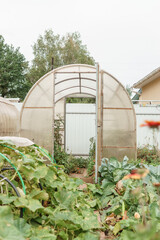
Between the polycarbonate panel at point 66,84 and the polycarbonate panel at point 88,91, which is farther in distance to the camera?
the polycarbonate panel at point 88,91

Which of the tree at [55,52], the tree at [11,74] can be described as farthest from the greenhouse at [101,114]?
the tree at [11,74]

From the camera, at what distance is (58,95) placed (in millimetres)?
8156

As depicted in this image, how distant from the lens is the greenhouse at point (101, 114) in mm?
5828

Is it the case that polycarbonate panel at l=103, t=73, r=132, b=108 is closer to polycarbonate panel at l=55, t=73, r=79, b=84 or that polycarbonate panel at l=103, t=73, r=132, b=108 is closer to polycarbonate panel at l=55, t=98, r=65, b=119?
polycarbonate panel at l=55, t=73, r=79, b=84

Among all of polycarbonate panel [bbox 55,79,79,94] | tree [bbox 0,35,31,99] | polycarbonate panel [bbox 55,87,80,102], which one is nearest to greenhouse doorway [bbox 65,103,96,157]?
polycarbonate panel [bbox 55,87,80,102]

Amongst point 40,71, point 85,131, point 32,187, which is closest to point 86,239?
point 32,187

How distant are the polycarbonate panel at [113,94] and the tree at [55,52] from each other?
15.9m

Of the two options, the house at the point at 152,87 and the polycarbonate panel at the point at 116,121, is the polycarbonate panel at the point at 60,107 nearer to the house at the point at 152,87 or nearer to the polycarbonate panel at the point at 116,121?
the polycarbonate panel at the point at 116,121

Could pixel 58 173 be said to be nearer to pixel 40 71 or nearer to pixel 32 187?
pixel 32 187

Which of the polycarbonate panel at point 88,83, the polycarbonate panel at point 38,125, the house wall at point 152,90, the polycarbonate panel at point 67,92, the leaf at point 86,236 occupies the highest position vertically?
the house wall at point 152,90

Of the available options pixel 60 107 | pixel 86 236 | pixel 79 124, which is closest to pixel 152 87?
pixel 79 124

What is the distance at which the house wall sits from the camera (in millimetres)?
10302

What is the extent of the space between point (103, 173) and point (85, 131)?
449 centimetres

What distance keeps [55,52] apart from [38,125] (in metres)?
17.3
